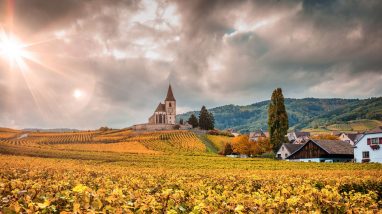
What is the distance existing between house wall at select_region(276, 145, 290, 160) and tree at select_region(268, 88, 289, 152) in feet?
4.41

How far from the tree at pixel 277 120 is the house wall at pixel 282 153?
134 cm

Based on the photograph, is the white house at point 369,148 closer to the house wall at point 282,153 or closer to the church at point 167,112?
the house wall at point 282,153

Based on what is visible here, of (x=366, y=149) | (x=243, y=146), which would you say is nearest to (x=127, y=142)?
(x=243, y=146)

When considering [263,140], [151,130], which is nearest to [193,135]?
[151,130]

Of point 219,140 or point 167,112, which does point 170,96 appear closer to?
point 167,112

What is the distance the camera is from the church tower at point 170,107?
172663 millimetres

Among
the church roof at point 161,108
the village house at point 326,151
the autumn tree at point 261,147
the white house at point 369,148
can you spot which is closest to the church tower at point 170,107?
the church roof at point 161,108

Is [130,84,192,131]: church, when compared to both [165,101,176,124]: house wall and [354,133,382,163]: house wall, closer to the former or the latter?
[165,101,176,124]: house wall

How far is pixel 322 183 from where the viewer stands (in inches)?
768

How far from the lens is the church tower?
6798 inches

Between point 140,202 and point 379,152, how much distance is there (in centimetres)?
7673

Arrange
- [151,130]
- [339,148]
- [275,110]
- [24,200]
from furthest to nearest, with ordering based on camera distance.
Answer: [151,130], [275,110], [339,148], [24,200]

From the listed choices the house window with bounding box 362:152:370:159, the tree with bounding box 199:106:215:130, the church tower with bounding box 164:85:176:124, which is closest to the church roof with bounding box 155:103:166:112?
the church tower with bounding box 164:85:176:124

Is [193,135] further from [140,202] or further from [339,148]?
[140,202]
